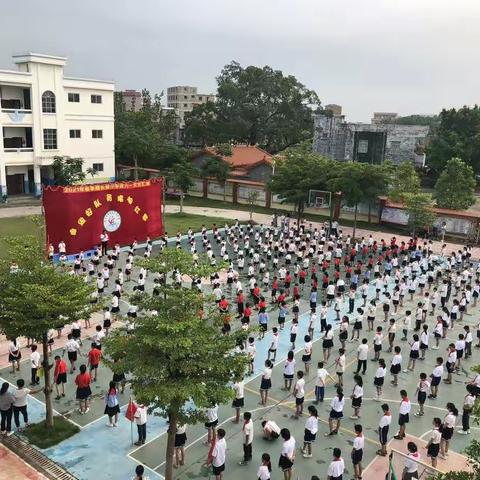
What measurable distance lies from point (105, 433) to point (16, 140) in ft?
101

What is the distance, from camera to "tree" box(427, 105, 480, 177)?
46125 mm

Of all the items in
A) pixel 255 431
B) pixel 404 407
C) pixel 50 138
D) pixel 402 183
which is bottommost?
pixel 255 431

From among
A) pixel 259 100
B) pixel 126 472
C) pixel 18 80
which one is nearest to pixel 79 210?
pixel 126 472

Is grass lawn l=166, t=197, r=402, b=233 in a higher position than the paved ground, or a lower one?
higher

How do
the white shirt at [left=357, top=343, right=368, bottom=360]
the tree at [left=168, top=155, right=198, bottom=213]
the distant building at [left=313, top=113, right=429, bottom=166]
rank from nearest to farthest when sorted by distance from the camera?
the white shirt at [left=357, top=343, right=368, bottom=360] < the tree at [left=168, top=155, right=198, bottom=213] < the distant building at [left=313, top=113, right=429, bottom=166]

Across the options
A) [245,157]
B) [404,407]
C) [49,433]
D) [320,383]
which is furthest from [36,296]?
[245,157]

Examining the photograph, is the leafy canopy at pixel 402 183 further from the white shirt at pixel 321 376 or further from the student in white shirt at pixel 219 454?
the student in white shirt at pixel 219 454

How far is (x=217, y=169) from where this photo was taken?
37656mm

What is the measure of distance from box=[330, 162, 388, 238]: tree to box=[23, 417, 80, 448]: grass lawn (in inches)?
800

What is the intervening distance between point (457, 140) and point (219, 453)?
44667 mm

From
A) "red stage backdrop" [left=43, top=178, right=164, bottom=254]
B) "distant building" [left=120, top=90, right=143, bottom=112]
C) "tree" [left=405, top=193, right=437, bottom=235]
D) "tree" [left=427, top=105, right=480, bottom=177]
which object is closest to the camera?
"red stage backdrop" [left=43, top=178, right=164, bottom=254]

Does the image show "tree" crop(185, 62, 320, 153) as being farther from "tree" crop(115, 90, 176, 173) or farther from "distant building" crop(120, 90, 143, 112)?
"distant building" crop(120, 90, 143, 112)

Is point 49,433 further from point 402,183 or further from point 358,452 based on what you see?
point 402,183

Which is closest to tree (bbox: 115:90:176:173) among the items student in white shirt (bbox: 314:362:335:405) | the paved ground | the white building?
the white building
